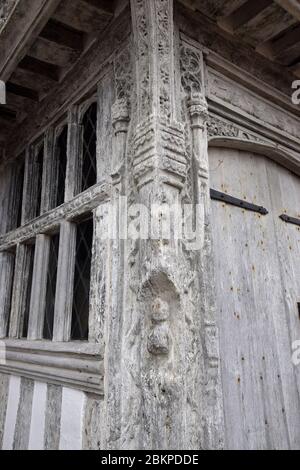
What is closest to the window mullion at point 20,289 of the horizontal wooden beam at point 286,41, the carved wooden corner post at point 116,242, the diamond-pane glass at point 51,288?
the diamond-pane glass at point 51,288

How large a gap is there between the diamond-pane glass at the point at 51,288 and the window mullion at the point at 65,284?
0.28m

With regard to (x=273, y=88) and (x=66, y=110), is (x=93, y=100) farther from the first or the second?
(x=273, y=88)

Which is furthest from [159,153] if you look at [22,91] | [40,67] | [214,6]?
[22,91]

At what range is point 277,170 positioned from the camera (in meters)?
2.50

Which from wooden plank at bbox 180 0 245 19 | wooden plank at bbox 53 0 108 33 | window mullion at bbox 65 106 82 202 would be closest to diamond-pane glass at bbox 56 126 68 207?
window mullion at bbox 65 106 82 202

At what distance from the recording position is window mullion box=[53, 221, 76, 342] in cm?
203

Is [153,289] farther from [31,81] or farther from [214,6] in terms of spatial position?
[31,81]

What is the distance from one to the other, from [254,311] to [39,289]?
4.71ft

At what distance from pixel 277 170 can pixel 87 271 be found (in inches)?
60.6

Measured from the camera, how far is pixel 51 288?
2.40 metres

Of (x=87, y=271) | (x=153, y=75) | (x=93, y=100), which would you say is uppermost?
(x=93, y=100)

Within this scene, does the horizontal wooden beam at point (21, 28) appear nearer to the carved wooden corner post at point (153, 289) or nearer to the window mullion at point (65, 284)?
the carved wooden corner post at point (153, 289)

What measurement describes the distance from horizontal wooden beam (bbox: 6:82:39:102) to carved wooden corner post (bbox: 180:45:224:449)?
1.44 m
